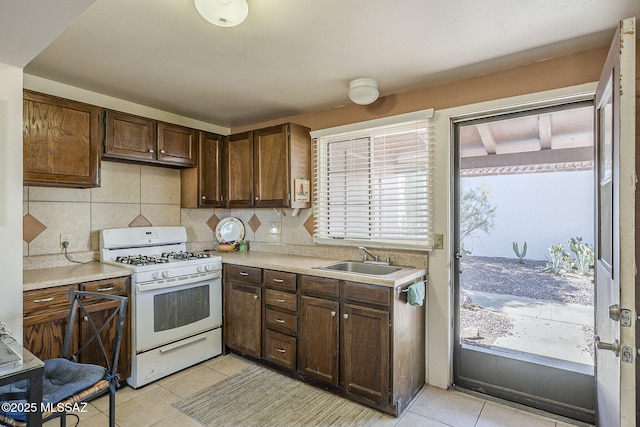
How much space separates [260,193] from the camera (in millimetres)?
3381

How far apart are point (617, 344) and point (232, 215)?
12.0 feet

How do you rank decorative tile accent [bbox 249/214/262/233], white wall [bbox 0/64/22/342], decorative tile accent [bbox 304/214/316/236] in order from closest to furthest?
white wall [bbox 0/64/22/342]
decorative tile accent [bbox 304/214/316/236]
decorative tile accent [bbox 249/214/262/233]

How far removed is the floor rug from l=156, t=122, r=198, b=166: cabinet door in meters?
2.01

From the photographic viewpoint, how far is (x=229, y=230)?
3.94 m

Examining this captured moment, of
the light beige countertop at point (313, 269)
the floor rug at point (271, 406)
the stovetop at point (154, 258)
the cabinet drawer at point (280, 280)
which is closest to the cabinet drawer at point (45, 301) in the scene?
the stovetop at point (154, 258)

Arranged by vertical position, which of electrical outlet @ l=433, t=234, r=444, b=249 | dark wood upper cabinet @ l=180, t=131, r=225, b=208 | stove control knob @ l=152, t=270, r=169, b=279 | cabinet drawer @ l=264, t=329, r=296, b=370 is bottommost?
cabinet drawer @ l=264, t=329, r=296, b=370

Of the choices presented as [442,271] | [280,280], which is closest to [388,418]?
[442,271]

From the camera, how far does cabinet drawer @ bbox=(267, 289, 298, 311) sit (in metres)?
2.71

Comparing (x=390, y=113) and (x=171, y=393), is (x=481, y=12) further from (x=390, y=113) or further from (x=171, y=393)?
(x=171, y=393)

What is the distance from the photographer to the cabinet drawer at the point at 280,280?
272 cm

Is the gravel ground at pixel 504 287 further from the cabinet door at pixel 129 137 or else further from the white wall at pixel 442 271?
the cabinet door at pixel 129 137

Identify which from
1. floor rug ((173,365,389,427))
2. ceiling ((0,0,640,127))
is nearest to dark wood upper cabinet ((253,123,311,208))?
ceiling ((0,0,640,127))

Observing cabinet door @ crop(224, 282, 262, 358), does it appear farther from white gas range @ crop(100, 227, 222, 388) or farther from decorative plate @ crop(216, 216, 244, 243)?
decorative plate @ crop(216, 216, 244, 243)

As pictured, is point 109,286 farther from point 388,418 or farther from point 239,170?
point 388,418
